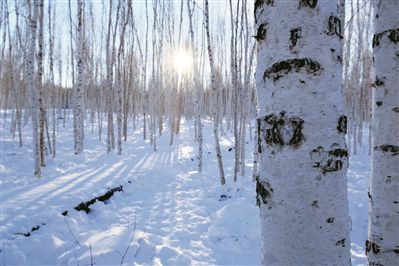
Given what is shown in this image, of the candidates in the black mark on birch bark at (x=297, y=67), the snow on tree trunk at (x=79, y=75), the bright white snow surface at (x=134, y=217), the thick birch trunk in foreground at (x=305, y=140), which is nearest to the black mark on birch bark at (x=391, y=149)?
the thick birch trunk in foreground at (x=305, y=140)

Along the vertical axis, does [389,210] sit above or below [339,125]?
below

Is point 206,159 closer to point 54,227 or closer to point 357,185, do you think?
point 357,185

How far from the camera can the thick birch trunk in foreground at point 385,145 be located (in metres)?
1.45

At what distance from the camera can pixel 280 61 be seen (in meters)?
0.76

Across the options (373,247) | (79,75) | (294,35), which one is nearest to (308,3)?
(294,35)

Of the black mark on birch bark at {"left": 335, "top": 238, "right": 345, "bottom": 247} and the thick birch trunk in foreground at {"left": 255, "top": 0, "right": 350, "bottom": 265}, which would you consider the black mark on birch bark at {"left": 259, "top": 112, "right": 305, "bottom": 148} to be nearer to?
the thick birch trunk in foreground at {"left": 255, "top": 0, "right": 350, "bottom": 265}

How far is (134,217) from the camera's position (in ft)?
15.0

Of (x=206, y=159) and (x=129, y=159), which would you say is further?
(x=206, y=159)

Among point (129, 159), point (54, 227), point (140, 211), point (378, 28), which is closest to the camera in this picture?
point (378, 28)

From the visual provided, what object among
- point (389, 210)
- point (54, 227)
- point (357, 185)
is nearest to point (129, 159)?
point (54, 227)

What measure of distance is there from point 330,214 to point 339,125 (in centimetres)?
24

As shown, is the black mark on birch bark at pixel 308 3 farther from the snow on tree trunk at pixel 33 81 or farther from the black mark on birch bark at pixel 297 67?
the snow on tree trunk at pixel 33 81

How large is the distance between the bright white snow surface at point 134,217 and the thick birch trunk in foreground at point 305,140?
104 inches

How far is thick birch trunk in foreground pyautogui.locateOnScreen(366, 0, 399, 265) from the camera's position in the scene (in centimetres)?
145
